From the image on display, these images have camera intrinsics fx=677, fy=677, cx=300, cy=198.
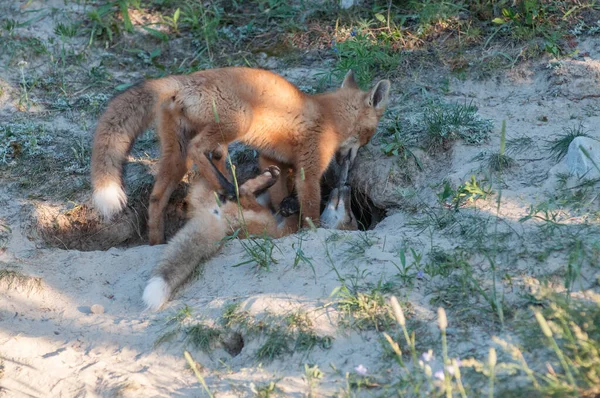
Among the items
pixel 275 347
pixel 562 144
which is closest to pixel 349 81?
pixel 562 144

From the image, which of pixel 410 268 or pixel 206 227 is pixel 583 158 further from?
pixel 206 227

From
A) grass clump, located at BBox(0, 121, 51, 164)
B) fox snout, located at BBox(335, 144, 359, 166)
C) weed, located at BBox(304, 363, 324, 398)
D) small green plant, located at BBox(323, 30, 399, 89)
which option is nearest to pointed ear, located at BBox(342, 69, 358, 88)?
small green plant, located at BBox(323, 30, 399, 89)

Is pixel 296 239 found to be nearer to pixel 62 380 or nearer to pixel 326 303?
pixel 326 303

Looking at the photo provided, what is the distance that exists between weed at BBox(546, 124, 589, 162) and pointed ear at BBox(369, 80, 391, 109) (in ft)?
5.37

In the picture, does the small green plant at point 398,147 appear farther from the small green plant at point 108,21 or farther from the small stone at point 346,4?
the small green plant at point 108,21

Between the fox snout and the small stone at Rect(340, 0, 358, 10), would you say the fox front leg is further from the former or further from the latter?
the small stone at Rect(340, 0, 358, 10)

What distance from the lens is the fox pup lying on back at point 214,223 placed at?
15.6 feet

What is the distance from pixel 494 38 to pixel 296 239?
3.87m

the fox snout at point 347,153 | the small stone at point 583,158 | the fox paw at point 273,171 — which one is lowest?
the fox snout at point 347,153

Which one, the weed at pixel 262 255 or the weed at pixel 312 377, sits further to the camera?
the weed at pixel 262 255

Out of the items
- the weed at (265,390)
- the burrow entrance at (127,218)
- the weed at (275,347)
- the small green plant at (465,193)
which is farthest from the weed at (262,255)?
the small green plant at (465,193)

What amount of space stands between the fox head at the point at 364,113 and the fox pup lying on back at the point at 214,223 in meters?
0.23

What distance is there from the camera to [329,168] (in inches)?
285

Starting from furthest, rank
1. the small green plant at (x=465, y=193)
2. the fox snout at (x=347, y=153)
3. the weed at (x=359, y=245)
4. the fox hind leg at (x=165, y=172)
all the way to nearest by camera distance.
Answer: the fox snout at (x=347, y=153) < the fox hind leg at (x=165, y=172) < the small green plant at (x=465, y=193) < the weed at (x=359, y=245)
